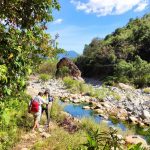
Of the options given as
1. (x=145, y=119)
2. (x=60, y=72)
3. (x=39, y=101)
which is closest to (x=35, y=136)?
(x=39, y=101)

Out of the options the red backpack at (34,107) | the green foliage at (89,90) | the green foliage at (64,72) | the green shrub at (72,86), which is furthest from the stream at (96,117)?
the green foliage at (64,72)

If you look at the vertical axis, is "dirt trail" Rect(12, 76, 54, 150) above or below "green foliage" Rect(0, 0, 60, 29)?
below

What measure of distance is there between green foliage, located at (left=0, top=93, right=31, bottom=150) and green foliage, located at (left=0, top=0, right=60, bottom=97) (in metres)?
0.22

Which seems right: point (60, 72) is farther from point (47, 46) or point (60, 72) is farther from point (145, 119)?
point (47, 46)

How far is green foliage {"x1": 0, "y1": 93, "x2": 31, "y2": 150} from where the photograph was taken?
6492 mm

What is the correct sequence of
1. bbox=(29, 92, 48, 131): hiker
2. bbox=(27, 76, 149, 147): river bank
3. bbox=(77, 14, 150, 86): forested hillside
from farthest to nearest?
bbox=(77, 14, 150, 86): forested hillside, bbox=(27, 76, 149, 147): river bank, bbox=(29, 92, 48, 131): hiker

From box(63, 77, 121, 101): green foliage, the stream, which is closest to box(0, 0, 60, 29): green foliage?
the stream

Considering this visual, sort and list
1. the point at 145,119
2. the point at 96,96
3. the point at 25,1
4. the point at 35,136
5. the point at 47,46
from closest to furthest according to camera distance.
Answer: the point at 25,1, the point at 47,46, the point at 35,136, the point at 145,119, the point at 96,96

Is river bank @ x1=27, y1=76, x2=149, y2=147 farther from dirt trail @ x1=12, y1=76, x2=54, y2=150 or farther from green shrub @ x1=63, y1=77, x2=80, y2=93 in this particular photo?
dirt trail @ x1=12, y1=76, x2=54, y2=150

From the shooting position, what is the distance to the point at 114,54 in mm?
51031

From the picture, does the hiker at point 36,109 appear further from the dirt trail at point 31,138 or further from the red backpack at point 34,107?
the dirt trail at point 31,138

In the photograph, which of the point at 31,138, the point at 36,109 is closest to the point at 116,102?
the point at 36,109

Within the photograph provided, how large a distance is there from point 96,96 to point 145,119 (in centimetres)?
846

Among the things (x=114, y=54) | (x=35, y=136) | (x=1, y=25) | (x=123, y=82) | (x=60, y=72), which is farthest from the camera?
(x=114, y=54)
